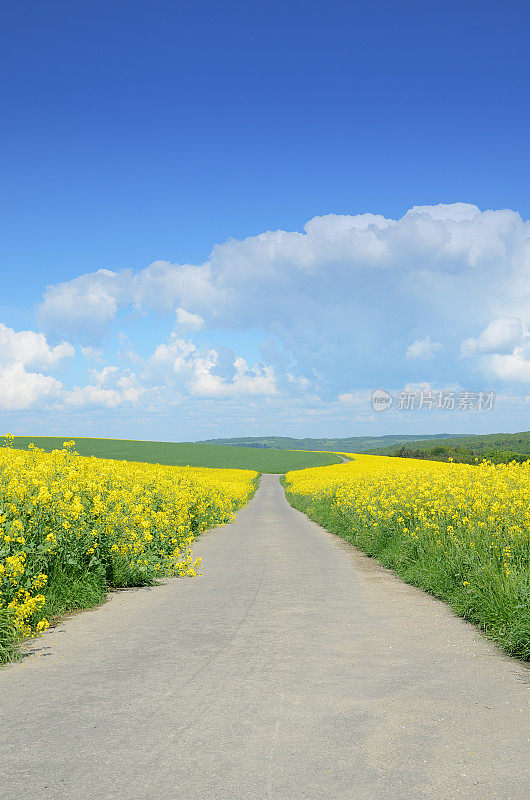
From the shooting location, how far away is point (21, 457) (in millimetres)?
8188

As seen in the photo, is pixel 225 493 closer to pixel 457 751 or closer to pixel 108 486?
pixel 108 486

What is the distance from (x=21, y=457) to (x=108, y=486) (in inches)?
72.9

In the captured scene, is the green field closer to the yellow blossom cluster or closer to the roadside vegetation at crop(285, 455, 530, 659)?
the roadside vegetation at crop(285, 455, 530, 659)

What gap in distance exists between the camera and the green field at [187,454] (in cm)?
8456

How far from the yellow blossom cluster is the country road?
2.22 ft

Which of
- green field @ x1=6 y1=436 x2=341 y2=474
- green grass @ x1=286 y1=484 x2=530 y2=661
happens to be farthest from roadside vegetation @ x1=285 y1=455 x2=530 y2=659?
green field @ x1=6 y1=436 x2=341 y2=474

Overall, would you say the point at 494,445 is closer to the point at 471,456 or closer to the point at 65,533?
the point at 471,456

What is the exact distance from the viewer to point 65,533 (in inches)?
307

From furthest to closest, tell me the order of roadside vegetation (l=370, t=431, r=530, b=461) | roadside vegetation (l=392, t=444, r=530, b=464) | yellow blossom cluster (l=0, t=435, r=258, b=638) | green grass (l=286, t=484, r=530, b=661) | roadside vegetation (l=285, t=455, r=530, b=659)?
roadside vegetation (l=370, t=431, r=530, b=461) → roadside vegetation (l=392, t=444, r=530, b=464) → roadside vegetation (l=285, t=455, r=530, b=659) → yellow blossom cluster (l=0, t=435, r=258, b=638) → green grass (l=286, t=484, r=530, b=661)

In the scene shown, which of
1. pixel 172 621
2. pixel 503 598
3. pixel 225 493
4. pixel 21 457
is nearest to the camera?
pixel 503 598

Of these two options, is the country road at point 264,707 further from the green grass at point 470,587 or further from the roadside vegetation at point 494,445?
the roadside vegetation at point 494,445

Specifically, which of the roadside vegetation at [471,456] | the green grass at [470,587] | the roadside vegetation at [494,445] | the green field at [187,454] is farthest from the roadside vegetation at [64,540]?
the green field at [187,454]

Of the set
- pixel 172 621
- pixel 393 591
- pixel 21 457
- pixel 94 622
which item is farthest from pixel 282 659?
pixel 21 457

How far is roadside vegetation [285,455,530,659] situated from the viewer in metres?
6.78
